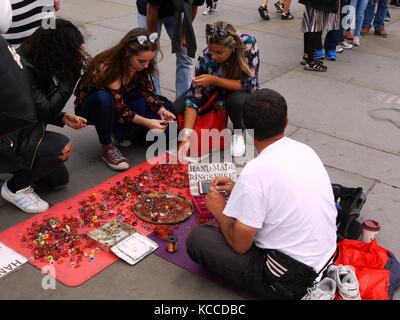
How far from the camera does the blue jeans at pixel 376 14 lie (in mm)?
7988

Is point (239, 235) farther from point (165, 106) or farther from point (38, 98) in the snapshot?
point (165, 106)

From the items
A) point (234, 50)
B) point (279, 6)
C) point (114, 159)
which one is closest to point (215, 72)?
point (234, 50)

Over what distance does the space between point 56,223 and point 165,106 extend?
5.20 ft

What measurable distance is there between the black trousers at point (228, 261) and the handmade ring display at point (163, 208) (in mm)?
574

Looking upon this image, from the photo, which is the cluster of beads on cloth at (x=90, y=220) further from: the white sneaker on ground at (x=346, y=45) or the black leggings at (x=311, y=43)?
the white sneaker on ground at (x=346, y=45)

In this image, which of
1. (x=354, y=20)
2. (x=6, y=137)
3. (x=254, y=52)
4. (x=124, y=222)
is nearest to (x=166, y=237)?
(x=124, y=222)

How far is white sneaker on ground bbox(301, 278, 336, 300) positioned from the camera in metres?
2.25

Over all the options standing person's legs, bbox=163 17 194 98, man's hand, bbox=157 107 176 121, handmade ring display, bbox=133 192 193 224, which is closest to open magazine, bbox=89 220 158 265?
handmade ring display, bbox=133 192 193 224

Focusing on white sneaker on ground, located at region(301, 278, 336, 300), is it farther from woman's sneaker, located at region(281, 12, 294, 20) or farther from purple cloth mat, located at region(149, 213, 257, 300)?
woman's sneaker, located at region(281, 12, 294, 20)

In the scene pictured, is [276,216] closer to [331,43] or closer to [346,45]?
[331,43]

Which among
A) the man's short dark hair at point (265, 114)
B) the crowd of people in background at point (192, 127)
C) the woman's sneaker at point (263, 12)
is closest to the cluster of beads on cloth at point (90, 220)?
the crowd of people in background at point (192, 127)

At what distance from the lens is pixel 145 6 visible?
14.7 feet

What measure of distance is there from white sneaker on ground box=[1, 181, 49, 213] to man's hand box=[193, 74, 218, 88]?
1547mm

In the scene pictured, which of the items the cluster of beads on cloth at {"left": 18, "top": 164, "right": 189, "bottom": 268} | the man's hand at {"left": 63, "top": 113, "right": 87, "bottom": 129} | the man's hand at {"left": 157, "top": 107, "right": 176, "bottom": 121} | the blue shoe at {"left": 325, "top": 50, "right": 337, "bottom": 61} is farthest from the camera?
the blue shoe at {"left": 325, "top": 50, "right": 337, "bottom": 61}
